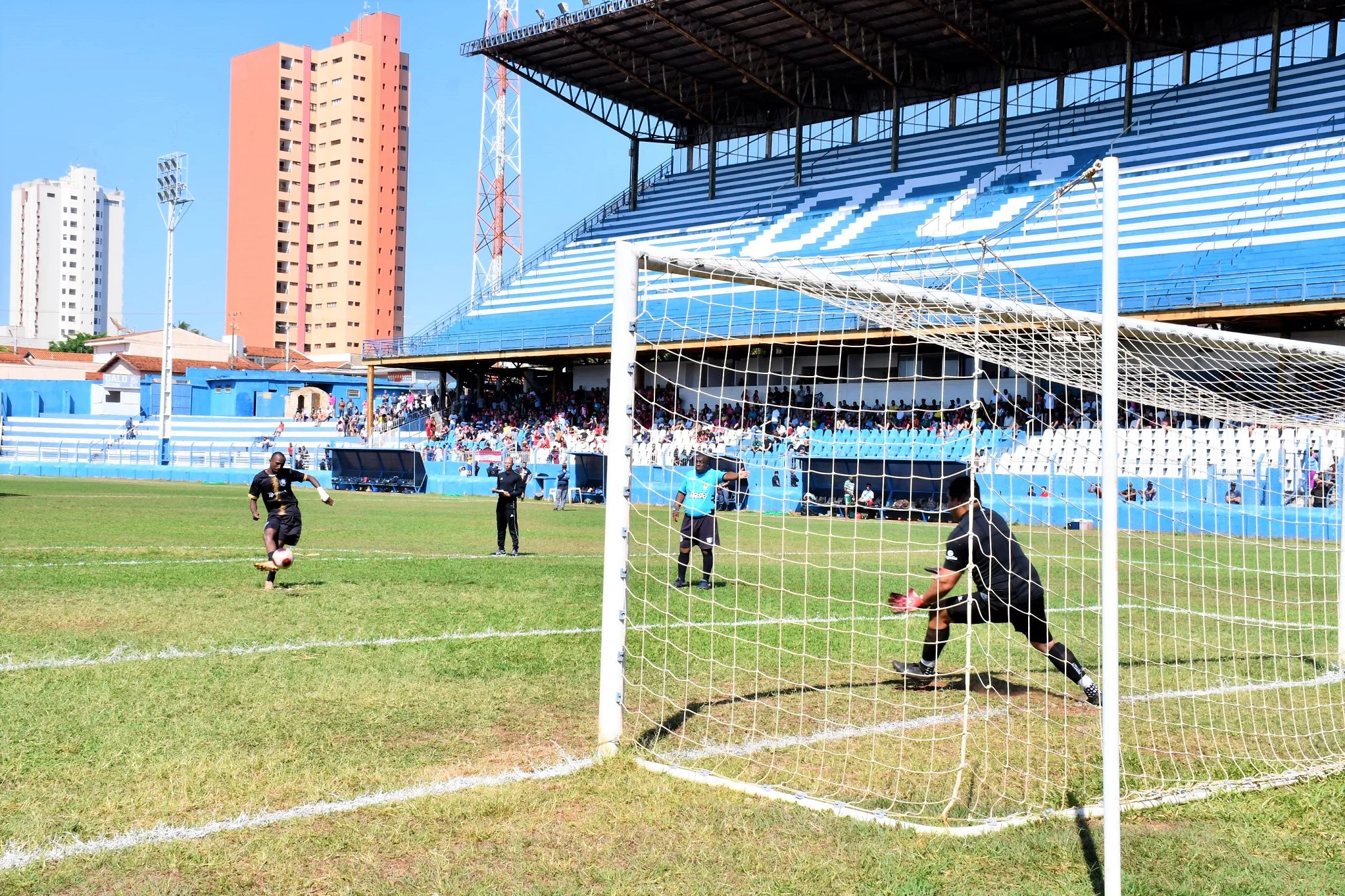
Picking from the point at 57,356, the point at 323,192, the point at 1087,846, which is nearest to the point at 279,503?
the point at 1087,846

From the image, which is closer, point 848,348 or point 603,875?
point 603,875

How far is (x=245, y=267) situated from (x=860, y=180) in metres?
77.3

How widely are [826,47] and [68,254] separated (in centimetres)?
15686

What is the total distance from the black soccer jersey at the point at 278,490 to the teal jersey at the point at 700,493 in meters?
4.01

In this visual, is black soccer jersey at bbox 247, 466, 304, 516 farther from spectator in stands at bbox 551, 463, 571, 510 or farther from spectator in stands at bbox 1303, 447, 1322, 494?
spectator in stands at bbox 551, 463, 571, 510

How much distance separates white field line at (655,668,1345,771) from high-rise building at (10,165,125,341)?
181712 mm

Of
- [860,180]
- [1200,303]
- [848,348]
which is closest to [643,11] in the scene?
[860,180]

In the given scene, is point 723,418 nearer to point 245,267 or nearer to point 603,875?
point 603,875

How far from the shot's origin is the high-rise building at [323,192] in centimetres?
10362

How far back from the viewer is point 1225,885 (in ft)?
15.1

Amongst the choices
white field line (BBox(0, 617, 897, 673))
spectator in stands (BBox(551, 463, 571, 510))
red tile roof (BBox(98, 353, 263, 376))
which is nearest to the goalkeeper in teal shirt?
white field line (BBox(0, 617, 897, 673))

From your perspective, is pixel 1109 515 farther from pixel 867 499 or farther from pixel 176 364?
pixel 176 364

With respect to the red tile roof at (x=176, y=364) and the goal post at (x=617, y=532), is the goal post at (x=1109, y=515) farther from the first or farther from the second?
the red tile roof at (x=176, y=364)

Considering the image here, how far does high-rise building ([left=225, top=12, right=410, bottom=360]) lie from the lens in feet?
340
